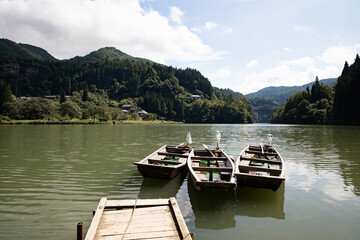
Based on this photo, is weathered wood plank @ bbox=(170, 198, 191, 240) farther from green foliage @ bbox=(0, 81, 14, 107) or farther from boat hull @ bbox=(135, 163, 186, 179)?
green foliage @ bbox=(0, 81, 14, 107)

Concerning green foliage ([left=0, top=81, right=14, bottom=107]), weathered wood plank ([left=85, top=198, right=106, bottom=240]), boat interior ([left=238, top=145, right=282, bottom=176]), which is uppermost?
green foliage ([left=0, top=81, right=14, bottom=107])

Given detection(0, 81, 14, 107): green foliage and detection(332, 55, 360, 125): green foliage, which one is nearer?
detection(332, 55, 360, 125): green foliage

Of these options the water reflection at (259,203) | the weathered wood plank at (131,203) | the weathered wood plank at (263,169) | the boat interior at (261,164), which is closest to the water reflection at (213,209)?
the water reflection at (259,203)

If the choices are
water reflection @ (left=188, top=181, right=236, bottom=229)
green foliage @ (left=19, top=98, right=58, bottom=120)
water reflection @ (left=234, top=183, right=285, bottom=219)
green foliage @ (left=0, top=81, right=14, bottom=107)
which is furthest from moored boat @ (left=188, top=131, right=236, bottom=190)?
green foliage @ (left=0, top=81, right=14, bottom=107)

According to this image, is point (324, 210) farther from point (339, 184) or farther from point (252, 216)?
point (339, 184)

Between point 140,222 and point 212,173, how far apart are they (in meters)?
6.20

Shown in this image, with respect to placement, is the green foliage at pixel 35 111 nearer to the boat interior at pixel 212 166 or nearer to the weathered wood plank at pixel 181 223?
the boat interior at pixel 212 166

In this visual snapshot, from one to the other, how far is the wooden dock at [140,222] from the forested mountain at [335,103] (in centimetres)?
10952

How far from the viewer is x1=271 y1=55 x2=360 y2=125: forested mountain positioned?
96.6 m

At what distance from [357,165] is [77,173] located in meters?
20.0

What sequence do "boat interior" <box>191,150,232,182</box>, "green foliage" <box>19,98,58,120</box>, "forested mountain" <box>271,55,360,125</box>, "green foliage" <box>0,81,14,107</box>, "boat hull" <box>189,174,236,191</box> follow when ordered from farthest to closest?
1. "green foliage" <box>0,81,14,107</box>
2. "green foliage" <box>19,98,58,120</box>
3. "forested mountain" <box>271,55,360,125</box>
4. "boat interior" <box>191,150,232,182</box>
5. "boat hull" <box>189,174,236,191</box>

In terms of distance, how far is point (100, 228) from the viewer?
609cm

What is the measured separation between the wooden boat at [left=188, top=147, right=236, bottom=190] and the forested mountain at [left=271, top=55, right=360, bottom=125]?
332 feet

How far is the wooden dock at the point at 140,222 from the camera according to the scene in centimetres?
576
